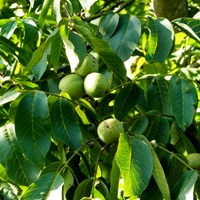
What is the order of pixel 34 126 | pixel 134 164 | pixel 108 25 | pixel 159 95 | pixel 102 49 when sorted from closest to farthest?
pixel 134 164 → pixel 34 126 → pixel 102 49 → pixel 108 25 → pixel 159 95

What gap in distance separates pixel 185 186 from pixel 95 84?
1.55 feet

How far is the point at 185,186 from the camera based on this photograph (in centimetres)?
155

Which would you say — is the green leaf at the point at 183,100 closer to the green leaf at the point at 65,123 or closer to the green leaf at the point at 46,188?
the green leaf at the point at 65,123

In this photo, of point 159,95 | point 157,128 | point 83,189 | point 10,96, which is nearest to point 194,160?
point 157,128

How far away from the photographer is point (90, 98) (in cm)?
208

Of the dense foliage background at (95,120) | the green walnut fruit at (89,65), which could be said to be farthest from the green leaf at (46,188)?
the green walnut fruit at (89,65)

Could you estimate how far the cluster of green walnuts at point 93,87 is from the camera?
1.80 m

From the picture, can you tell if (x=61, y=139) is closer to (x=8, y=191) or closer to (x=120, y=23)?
(x=120, y=23)

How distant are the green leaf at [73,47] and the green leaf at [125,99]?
13.3 inches

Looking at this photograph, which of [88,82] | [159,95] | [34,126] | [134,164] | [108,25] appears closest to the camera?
[134,164]

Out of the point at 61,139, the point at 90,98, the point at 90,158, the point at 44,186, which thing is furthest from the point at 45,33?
the point at 44,186

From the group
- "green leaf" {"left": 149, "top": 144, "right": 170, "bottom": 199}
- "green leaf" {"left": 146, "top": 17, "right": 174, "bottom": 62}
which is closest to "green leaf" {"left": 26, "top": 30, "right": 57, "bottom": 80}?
"green leaf" {"left": 146, "top": 17, "right": 174, "bottom": 62}

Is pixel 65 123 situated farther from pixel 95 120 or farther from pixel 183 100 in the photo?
pixel 183 100

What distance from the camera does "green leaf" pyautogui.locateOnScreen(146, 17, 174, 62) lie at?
190 cm
